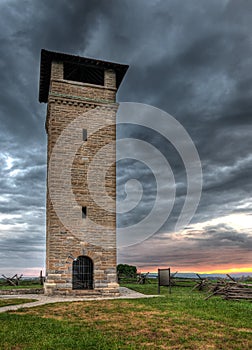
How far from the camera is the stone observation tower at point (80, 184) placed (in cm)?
2041

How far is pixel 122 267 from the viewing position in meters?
46.7

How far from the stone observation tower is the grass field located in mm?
5740

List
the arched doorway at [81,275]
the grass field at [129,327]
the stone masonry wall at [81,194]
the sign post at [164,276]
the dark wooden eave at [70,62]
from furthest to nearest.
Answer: the dark wooden eave at [70,62] → the sign post at [164,276] → the arched doorway at [81,275] → the stone masonry wall at [81,194] → the grass field at [129,327]

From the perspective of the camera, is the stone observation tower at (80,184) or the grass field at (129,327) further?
the stone observation tower at (80,184)

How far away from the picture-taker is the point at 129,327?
1057 cm

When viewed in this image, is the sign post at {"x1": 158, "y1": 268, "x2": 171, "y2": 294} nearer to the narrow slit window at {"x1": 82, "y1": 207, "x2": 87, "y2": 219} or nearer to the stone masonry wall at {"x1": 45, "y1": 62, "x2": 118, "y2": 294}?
the stone masonry wall at {"x1": 45, "y1": 62, "x2": 118, "y2": 294}

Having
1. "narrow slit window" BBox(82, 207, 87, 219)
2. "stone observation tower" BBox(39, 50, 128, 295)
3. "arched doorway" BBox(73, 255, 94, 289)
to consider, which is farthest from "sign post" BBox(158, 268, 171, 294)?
"narrow slit window" BBox(82, 207, 87, 219)

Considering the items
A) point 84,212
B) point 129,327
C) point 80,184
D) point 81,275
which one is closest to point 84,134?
point 80,184

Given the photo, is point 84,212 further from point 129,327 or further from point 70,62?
point 129,327

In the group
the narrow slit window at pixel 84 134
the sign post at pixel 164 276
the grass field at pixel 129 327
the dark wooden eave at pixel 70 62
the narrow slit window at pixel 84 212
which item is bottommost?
the grass field at pixel 129 327

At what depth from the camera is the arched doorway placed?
68.9 feet

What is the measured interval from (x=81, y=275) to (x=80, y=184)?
5.53 m

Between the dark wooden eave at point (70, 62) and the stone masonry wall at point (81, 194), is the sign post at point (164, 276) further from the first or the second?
the dark wooden eave at point (70, 62)

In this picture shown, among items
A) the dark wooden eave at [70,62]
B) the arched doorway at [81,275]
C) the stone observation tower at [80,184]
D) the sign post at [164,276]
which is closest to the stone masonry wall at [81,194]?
the stone observation tower at [80,184]
